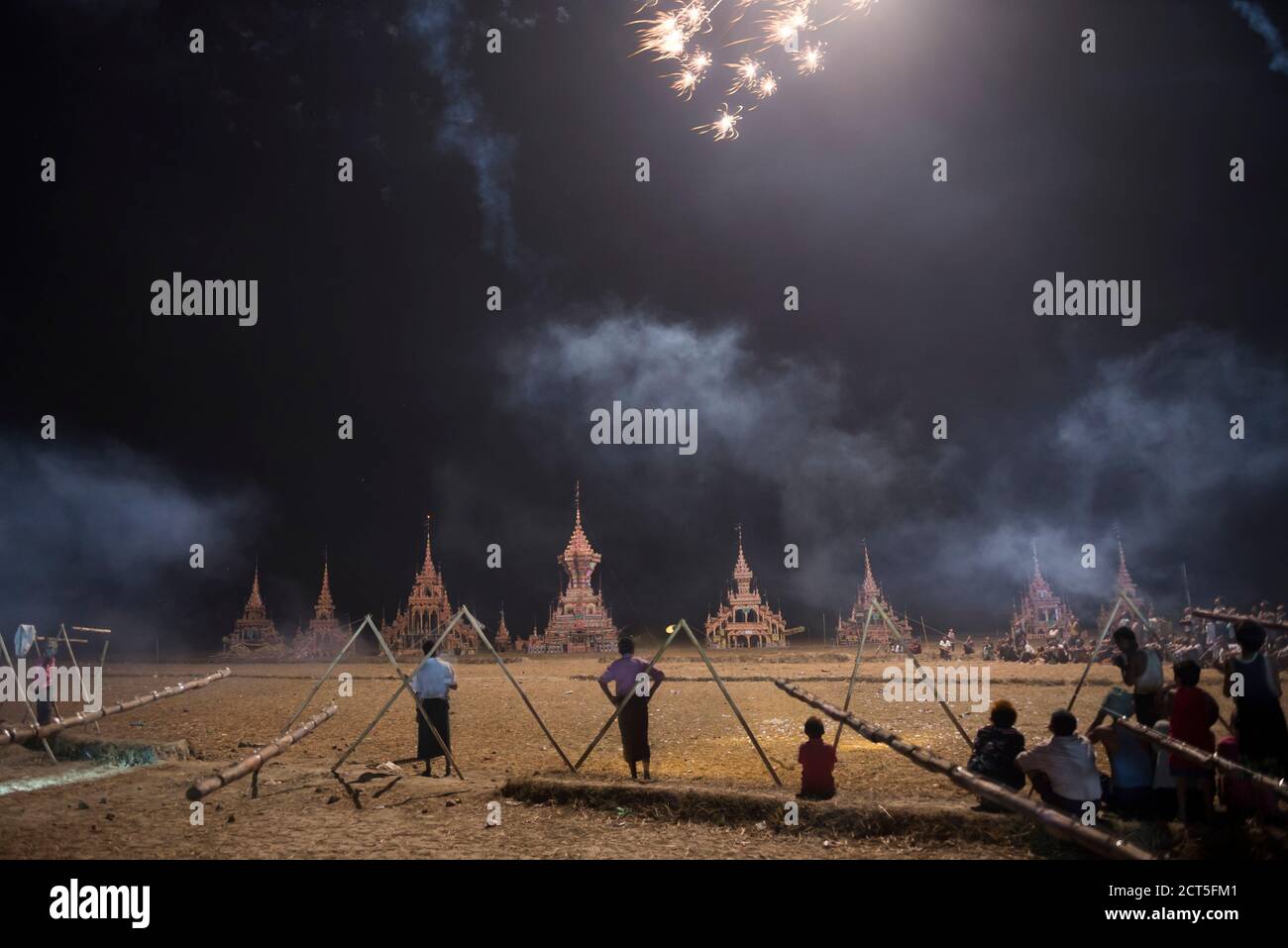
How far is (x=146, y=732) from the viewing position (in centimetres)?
1642

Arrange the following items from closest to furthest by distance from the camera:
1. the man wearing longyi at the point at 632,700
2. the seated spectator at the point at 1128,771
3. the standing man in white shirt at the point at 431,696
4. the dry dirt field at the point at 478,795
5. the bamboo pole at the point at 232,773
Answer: the seated spectator at the point at 1128,771 → the dry dirt field at the point at 478,795 → the bamboo pole at the point at 232,773 → the man wearing longyi at the point at 632,700 → the standing man in white shirt at the point at 431,696

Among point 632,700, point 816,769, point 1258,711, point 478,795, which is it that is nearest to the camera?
point 1258,711

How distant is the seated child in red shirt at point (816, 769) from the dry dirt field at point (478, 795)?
292mm

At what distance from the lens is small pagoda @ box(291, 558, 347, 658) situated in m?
59.9

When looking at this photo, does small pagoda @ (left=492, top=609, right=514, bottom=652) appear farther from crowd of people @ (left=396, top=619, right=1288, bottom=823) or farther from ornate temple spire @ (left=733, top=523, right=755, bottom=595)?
crowd of people @ (left=396, top=619, right=1288, bottom=823)

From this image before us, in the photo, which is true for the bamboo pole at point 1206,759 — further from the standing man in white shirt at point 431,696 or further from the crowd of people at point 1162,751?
the standing man in white shirt at point 431,696

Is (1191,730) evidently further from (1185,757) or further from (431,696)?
(431,696)

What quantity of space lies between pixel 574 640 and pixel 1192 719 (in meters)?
61.8

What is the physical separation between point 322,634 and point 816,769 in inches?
2621

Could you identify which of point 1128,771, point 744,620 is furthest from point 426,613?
point 1128,771

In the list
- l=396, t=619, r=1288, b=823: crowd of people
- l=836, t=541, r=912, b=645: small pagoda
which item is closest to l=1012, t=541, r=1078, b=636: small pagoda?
l=836, t=541, r=912, b=645: small pagoda

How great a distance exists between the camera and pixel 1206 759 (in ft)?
20.4

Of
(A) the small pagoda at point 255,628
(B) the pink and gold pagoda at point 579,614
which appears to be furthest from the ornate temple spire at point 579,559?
(A) the small pagoda at point 255,628

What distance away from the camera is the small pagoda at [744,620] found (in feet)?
224
